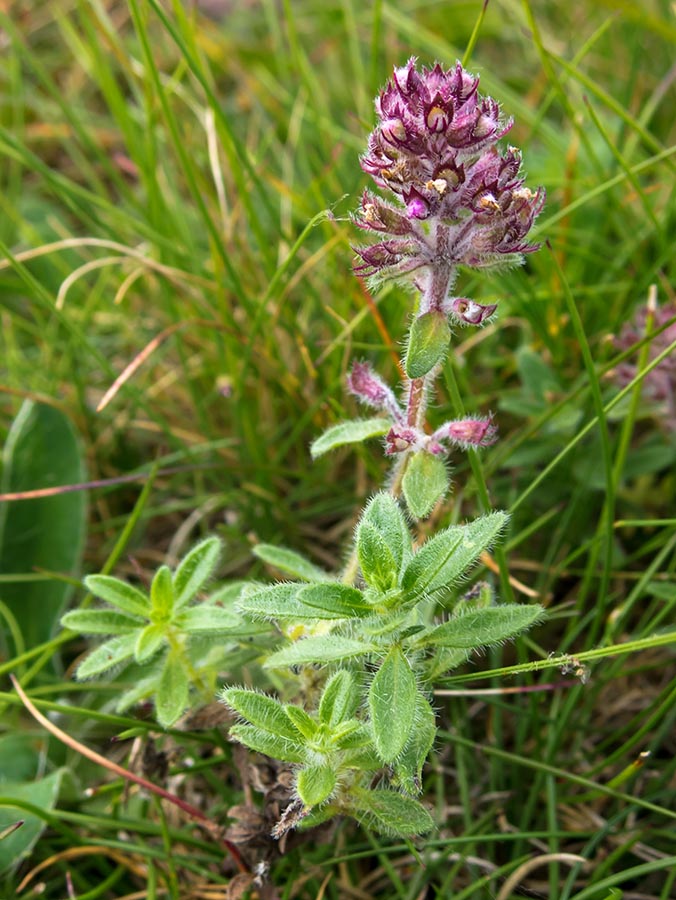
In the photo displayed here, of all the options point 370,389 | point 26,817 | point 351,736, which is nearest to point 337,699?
point 351,736

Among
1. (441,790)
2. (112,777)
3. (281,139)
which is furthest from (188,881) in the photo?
(281,139)

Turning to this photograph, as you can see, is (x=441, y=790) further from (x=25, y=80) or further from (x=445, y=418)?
(x=25, y=80)

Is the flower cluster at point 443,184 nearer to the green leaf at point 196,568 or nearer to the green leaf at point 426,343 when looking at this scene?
the green leaf at point 426,343

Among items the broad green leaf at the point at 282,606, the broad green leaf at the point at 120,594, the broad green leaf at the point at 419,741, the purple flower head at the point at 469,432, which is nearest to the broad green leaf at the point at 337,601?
the broad green leaf at the point at 282,606

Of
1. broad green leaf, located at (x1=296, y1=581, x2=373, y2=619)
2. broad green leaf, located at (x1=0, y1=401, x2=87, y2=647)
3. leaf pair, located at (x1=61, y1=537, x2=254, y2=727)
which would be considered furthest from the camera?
broad green leaf, located at (x1=0, y1=401, x2=87, y2=647)

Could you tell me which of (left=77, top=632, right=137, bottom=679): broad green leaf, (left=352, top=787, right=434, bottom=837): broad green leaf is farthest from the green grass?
(left=352, top=787, right=434, bottom=837): broad green leaf

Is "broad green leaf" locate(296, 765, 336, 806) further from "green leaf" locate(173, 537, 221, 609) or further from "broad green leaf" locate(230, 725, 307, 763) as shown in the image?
"green leaf" locate(173, 537, 221, 609)

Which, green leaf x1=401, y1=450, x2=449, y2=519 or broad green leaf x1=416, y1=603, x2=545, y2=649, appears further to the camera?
green leaf x1=401, y1=450, x2=449, y2=519
